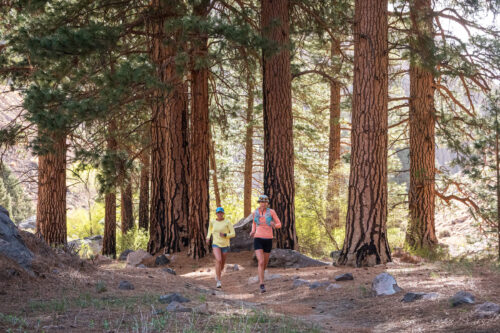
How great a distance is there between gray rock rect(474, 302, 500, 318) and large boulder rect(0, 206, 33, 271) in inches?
218

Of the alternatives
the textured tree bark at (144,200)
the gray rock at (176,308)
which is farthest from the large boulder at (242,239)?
the gray rock at (176,308)

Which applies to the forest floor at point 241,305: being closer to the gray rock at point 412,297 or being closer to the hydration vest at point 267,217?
the gray rock at point 412,297

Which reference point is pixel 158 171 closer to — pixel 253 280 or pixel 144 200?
pixel 144 200

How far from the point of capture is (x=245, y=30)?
33.3 ft

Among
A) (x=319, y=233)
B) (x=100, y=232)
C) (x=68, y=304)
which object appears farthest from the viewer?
(x=100, y=232)

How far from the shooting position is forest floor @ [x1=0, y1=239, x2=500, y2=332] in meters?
4.71

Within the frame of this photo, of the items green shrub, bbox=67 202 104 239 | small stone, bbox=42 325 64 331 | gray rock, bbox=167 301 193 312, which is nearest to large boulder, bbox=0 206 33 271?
gray rock, bbox=167 301 193 312

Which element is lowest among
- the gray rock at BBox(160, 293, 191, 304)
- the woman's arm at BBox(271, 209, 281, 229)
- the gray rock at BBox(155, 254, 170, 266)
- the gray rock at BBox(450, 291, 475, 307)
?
the gray rock at BBox(155, 254, 170, 266)

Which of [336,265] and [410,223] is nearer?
[336,265]

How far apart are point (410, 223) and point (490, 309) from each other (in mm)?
9395

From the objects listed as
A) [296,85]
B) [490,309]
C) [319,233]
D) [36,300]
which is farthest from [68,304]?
[296,85]

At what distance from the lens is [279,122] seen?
41.6 feet

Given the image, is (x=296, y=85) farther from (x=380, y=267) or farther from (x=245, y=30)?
(x=380, y=267)

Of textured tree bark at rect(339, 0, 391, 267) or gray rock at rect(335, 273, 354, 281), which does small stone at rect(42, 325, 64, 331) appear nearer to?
gray rock at rect(335, 273, 354, 281)
